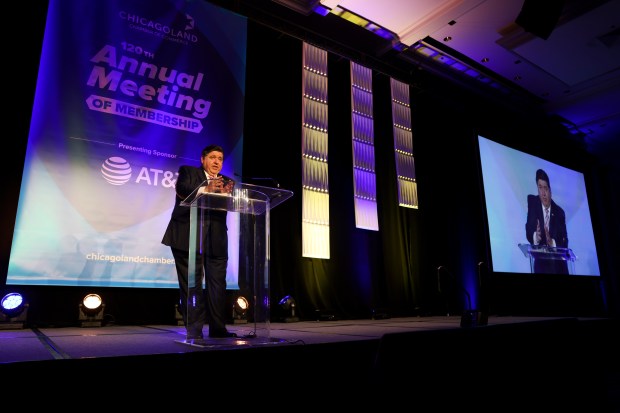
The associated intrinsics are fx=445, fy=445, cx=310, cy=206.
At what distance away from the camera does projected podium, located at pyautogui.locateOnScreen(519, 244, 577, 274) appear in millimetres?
6922

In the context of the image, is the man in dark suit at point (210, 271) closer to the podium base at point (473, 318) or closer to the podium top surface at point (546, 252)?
the podium base at point (473, 318)

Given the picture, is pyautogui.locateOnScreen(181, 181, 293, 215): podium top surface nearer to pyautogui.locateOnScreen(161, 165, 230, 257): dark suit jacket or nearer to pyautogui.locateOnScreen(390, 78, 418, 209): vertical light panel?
pyautogui.locateOnScreen(161, 165, 230, 257): dark suit jacket

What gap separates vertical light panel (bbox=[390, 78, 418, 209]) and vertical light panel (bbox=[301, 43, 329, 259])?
1294 millimetres

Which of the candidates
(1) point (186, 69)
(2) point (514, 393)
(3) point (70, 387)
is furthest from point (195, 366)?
(1) point (186, 69)

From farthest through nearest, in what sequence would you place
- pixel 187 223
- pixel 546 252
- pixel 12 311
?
pixel 546 252, pixel 12 311, pixel 187 223

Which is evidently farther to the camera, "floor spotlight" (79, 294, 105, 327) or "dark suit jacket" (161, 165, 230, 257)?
"floor spotlight" (79, 294, 105, 327)

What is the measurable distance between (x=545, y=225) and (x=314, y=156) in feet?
14.3

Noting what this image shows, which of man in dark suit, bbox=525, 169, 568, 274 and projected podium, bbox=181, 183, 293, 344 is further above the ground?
man in dark suit, bbox=525, 169, 568, 274

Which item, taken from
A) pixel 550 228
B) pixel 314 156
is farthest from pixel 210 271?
pixel 550 228

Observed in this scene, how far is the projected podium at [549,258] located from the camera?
6922 mm

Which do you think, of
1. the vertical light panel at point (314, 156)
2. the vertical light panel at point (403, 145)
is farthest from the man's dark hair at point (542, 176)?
the vertical light panel at point (314, 156)

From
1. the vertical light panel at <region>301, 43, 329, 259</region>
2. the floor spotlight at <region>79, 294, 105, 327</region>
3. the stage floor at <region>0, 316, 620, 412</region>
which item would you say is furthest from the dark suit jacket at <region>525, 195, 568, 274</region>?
the floor spotlight at <region>79, 294, 105, 327</region>

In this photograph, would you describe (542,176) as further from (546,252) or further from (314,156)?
(314,156)

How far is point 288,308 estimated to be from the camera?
4.70 meters
